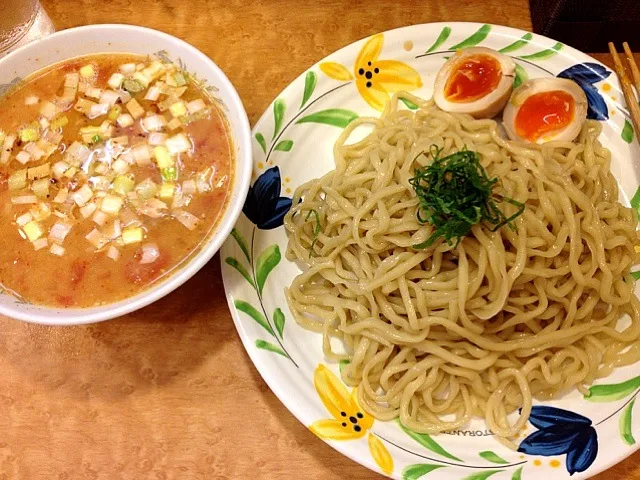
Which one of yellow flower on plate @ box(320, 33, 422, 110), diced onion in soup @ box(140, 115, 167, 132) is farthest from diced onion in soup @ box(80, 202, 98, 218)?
yellow flower on plate @ box(320, 33, 422, 110)

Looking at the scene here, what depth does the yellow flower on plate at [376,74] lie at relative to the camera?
2.31 m

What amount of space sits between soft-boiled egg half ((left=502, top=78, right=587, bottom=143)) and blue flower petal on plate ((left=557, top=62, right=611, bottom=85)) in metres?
0.09

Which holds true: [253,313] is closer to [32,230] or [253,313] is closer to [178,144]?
[178,144]

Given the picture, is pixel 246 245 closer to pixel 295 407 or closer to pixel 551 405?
pixel 295 407

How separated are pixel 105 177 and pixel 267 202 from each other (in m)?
0.61

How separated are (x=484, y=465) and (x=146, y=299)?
46.8 inches

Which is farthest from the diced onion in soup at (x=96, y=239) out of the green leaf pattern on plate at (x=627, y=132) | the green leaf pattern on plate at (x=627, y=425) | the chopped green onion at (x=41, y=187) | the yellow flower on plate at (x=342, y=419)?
the green leaf pattern on plate at (x=627, y=132)

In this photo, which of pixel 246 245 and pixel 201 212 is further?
pixel 246 245

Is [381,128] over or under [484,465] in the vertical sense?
over

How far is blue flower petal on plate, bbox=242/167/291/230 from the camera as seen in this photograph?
2121mm

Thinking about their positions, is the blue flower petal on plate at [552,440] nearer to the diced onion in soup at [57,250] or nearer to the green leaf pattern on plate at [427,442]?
the green leaf pattern on plate at [427,442]

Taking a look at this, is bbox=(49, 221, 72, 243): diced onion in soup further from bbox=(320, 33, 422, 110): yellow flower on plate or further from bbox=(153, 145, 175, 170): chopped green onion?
bbox=(320, 33, 422, 110): yellow flower on plate

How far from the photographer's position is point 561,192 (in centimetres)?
198

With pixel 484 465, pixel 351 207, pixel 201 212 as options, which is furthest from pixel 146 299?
pixel 484 465
